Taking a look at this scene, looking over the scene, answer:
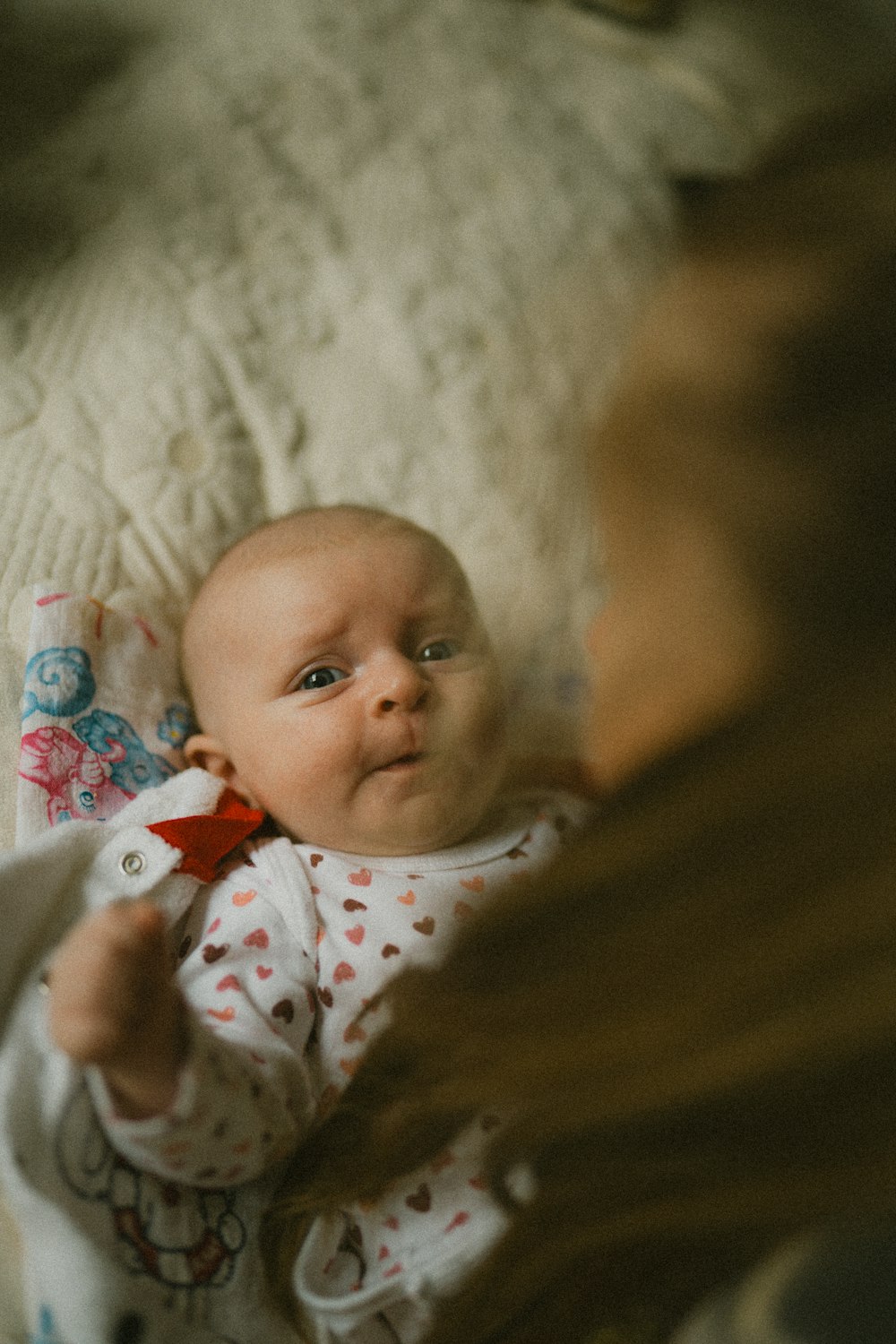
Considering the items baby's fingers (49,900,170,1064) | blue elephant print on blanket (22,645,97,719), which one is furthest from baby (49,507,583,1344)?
blue elephant print on blanket (22,645,97,719)

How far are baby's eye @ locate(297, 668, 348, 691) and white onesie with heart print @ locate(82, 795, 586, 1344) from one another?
5.2 inches

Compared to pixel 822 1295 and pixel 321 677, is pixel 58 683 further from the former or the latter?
pixel 822 1295

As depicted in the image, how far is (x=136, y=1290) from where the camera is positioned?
2.03ft

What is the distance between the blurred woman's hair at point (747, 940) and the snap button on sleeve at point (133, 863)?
0.80 ft

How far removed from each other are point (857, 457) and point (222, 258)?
77cm

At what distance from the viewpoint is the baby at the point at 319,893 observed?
0.60 meters

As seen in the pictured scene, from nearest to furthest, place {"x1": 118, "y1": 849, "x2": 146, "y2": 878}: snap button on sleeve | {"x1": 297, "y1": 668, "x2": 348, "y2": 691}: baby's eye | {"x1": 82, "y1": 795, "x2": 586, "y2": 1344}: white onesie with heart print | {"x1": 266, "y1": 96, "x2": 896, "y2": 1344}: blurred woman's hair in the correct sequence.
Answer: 1. {"x1": 266, "y1": 96, "x2": 896, "y2": 1344}: blurred woman's hair
2. {"x1": 82, "y1": 795, "x2": 586, "y2": 1344}: white onesie with heart print
3. {"x1": 118, "y1": 849, "x2": 146, "y2": 878}: snap button on sleeve
4. {"x1": 297, "y1": 668, "x2": 348, "y2": 691}: baby's eye

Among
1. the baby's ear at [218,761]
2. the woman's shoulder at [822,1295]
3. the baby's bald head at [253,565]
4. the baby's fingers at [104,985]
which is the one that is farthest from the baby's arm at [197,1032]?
the woman's shoulder at [822,1295]

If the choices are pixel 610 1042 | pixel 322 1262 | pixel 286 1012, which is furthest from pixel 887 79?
pixel 322 1262

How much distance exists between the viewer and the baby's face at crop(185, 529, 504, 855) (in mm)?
841

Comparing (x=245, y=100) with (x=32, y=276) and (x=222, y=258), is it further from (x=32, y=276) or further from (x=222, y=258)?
(x=32, y=276)

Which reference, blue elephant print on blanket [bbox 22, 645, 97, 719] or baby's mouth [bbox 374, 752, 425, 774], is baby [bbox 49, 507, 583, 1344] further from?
blue elephant print on blanket [bbox 22, 645, 97, 719]

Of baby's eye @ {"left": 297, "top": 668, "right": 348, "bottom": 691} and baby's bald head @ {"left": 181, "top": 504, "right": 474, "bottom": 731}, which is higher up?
baby's bald head @ {"left": 181, "top": 504, "right": 474, "bottom": 731}

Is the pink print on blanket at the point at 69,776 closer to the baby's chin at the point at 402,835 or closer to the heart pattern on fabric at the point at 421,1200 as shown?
the baby's chin at the point at 402,835
